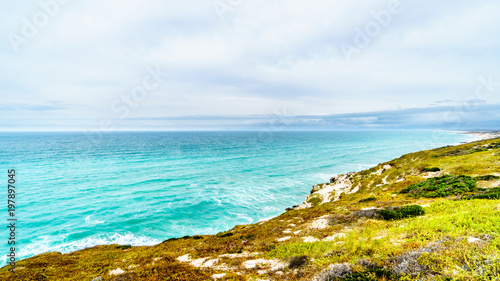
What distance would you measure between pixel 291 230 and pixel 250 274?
690 cm

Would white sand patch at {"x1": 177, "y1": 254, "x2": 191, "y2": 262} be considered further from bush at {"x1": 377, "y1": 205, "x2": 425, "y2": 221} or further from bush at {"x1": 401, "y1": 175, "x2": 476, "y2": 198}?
bush at {"x1": 401, "y1": 175, "x2": 476, "y2": 198}

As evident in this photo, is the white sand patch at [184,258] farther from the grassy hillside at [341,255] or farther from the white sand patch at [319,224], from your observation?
the white sand patch at [319,224]

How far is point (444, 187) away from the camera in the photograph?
67.3ft

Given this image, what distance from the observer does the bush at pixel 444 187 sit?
18812mm

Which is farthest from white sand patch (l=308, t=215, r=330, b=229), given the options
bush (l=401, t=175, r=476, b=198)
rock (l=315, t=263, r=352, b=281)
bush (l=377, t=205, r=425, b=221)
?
bush (l=401, t=175, r=476, b=198)

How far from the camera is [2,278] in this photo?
11.9 metres

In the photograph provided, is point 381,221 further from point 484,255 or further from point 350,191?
point 350,191

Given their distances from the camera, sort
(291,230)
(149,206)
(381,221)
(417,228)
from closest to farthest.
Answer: (417,228), (381,221), (291,230), (149,206)

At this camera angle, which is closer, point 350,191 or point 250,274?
point 250,274

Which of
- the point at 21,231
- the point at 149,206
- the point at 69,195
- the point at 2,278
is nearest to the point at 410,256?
the point at 2,278

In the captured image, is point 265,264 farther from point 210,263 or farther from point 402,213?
point 402,213

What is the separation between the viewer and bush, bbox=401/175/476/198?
18.8 metres

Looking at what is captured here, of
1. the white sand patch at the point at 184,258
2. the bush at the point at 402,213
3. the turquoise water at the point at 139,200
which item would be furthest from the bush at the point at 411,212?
the turquoise water at the point at 139,200

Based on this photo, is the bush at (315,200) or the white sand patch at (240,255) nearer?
the white sand patch at (240,255)
